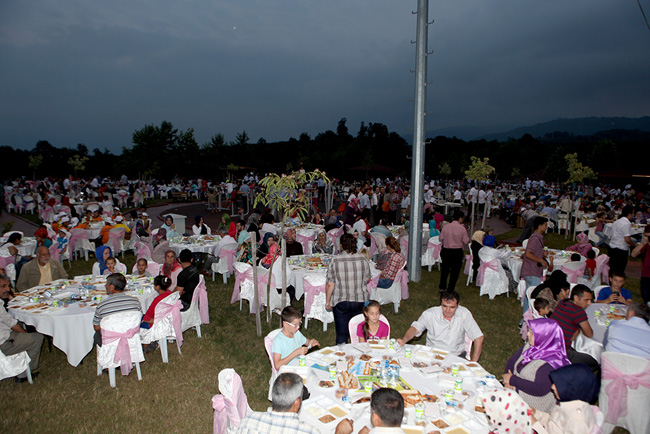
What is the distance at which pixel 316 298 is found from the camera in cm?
693

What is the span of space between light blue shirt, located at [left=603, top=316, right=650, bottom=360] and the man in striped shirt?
18.9ft

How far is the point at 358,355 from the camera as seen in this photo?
168 inches

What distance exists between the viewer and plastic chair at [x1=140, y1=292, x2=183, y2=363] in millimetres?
5676

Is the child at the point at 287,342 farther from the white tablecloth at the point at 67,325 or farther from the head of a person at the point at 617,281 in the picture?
the head of a person at the point at 617,281

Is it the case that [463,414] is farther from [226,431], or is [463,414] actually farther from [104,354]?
[104,354]

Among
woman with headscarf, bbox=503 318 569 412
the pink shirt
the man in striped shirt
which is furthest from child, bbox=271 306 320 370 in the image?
the pink shirt

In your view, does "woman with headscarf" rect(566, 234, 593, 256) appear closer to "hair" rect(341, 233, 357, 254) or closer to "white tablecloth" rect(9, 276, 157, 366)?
"hair" rect(341, 233, 357, 254)

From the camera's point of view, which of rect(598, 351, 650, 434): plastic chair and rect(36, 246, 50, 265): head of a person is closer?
rect(598, 351, 650, 434): plastic chair

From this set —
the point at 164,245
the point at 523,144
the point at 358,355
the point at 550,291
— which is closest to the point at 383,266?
the point at 550,291

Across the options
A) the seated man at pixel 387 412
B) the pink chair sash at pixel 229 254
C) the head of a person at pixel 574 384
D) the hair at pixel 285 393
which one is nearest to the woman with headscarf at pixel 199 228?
the pink chair sash at pixel 229 254

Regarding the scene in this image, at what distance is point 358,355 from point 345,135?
56.2 m

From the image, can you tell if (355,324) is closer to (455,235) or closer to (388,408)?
(388,408)

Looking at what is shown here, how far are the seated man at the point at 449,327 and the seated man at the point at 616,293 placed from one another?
3.27 meters

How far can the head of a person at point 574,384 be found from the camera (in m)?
3.08
